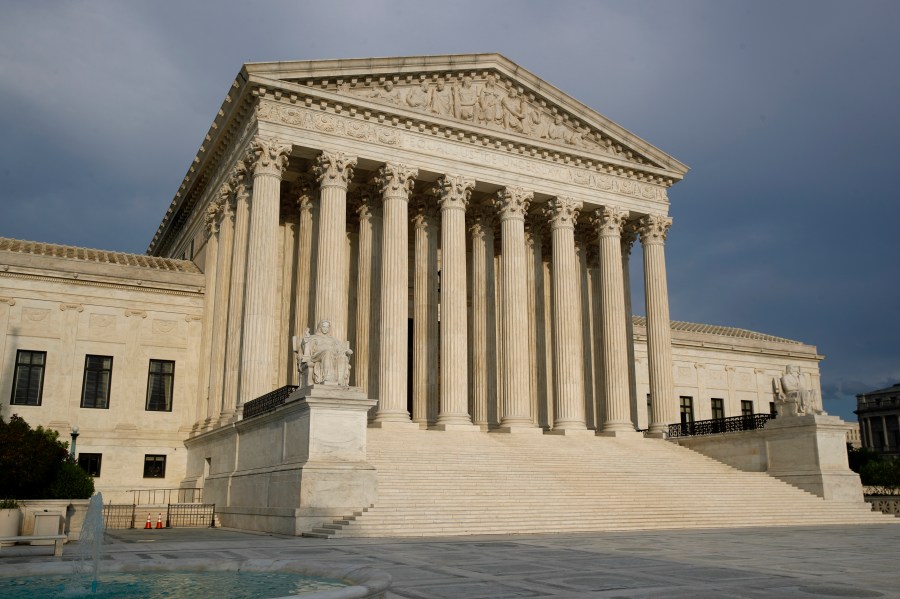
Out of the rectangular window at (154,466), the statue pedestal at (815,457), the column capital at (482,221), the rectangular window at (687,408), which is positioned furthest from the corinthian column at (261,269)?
the rectangular window at (687,408)

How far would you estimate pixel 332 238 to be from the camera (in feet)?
109

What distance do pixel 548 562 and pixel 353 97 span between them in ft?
81.5

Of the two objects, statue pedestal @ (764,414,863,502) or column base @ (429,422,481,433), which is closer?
statue pedestal @ (764,414,863,502)

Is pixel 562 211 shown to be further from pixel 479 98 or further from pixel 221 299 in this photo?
pixel 221 299

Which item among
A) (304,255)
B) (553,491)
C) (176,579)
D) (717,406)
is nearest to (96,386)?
(304,255)

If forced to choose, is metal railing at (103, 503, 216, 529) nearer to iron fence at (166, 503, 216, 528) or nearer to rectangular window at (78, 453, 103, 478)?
iron fence at (166, 503, 216, 528)

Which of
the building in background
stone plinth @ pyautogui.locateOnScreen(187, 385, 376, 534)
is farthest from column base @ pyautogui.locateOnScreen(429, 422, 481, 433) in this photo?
the building in background

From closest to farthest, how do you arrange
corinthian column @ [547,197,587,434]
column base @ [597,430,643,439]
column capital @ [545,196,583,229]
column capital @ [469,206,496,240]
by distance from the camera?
corinthian column @ [547,197,587,434], column base @ [597,430,643,439], column capital @ [545,196,583,229], column capital @ [469,206,496,240]

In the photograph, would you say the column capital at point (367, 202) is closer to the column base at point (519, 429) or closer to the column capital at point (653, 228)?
the column base at point (519, 429)

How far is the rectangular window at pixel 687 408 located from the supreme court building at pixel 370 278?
13097mm

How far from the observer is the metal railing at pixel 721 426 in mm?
36000

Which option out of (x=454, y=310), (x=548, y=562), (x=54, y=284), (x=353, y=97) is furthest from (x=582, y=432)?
(x=54, y=284)

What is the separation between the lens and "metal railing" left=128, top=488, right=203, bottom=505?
35188 mm

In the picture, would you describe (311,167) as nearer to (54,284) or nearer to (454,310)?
(454,310)
